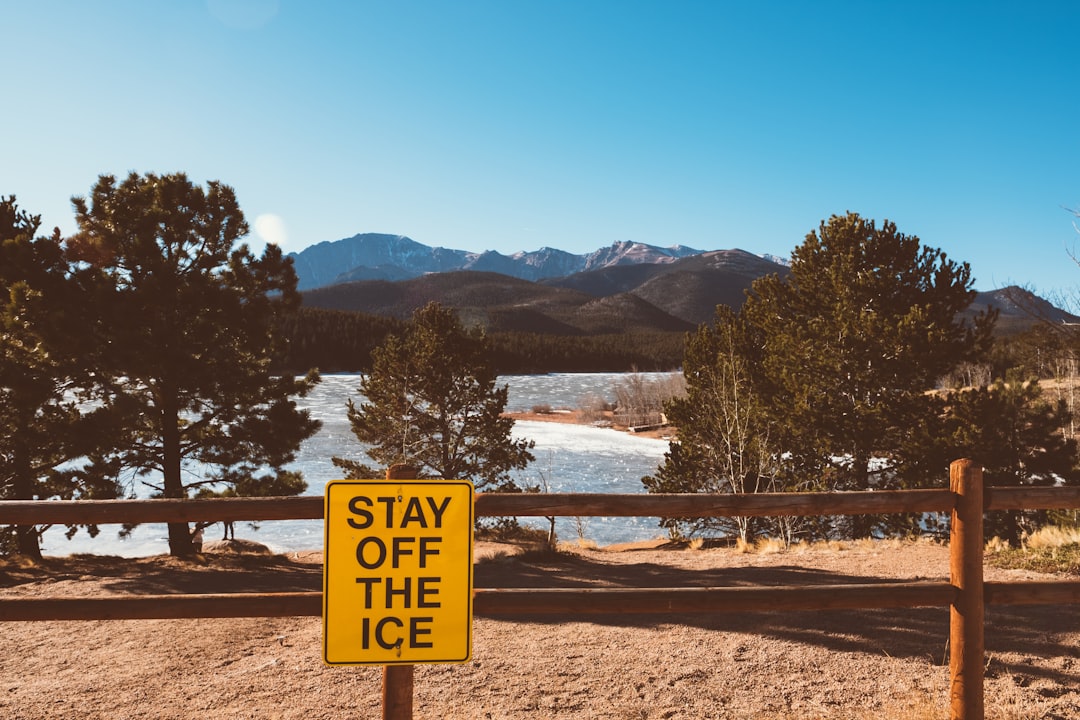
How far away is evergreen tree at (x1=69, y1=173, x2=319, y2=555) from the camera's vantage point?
1327 cm

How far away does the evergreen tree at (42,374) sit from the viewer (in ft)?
39.7

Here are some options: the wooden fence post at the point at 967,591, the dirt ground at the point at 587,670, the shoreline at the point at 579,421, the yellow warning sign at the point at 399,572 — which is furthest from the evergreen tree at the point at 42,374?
the shoreline at the point at 579,421

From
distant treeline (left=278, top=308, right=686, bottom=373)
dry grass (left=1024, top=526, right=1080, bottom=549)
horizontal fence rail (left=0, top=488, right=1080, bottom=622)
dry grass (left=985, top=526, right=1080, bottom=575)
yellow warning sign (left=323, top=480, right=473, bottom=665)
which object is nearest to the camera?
yellow warning sign (left=323, top=480, right=473, bottom=665)

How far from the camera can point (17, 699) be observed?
5836mm

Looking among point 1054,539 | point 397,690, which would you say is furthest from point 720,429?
point 397,690

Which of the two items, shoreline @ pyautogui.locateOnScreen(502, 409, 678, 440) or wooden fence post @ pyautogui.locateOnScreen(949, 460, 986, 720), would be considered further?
shoreline @ pyautogui.locateOnScreen(502, 409, 678, 440)

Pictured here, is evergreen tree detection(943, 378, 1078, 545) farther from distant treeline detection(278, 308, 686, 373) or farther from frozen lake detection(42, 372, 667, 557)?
distant treeline detection(278, 308, 686, 373)

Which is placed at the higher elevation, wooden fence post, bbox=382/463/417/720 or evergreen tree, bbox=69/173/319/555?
evergreen tree, bbox=69/173/319/555

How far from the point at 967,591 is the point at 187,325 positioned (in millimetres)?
14192

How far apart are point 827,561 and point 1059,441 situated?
39.9ft

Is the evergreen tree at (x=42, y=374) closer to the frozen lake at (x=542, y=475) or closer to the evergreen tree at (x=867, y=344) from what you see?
the frozen lake at (x=542, y=475)

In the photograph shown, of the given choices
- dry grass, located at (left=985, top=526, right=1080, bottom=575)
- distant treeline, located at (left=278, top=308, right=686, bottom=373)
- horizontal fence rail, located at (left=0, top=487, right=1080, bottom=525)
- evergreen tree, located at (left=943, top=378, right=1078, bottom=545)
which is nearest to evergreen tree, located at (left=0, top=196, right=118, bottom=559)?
horizontal fence rail, located at (left=0, top=487, right=1080, bottom=525)

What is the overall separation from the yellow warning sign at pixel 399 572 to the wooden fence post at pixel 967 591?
262cm

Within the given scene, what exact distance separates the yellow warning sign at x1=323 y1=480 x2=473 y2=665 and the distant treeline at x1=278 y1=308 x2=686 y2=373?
105253 mm
